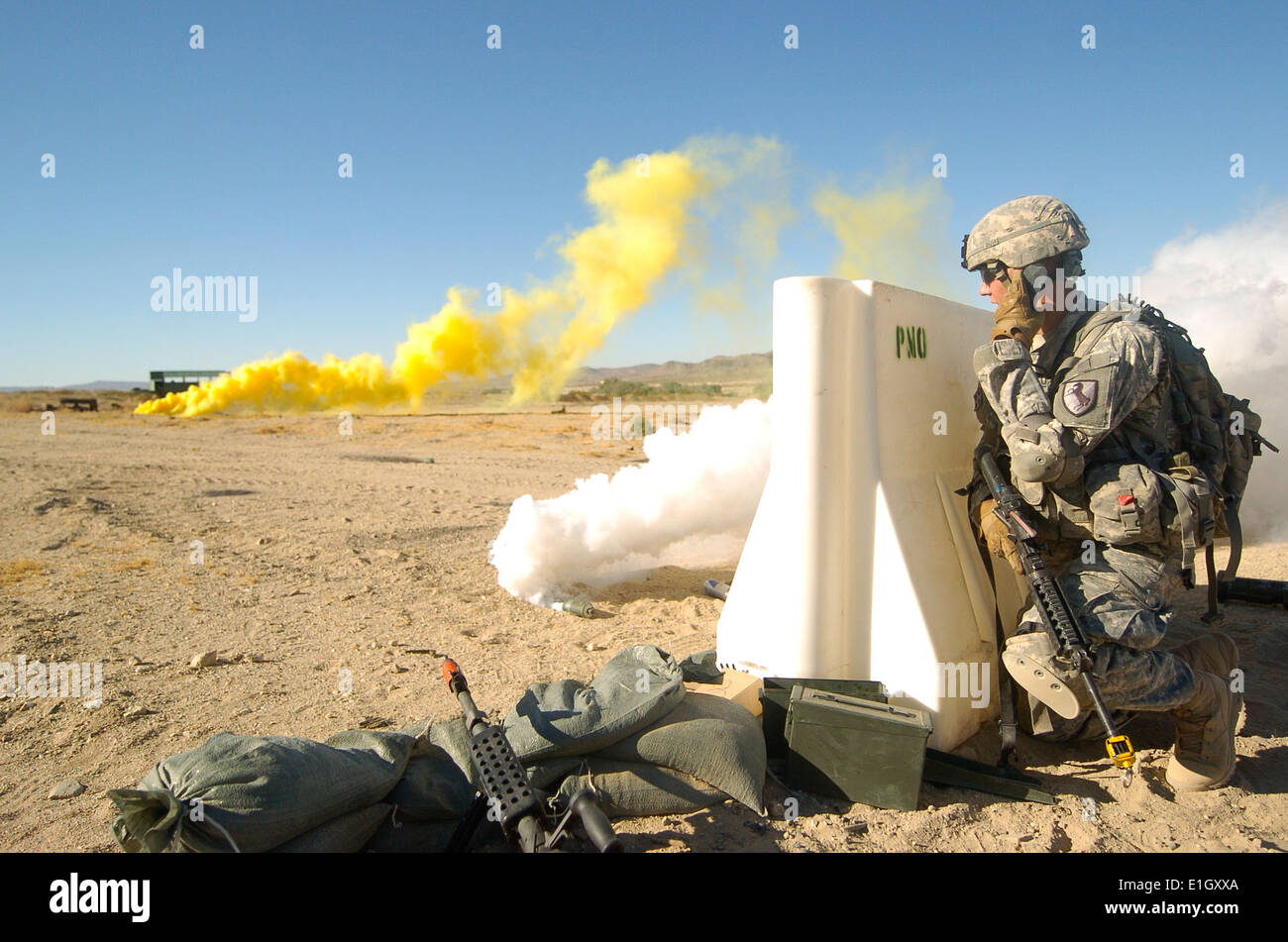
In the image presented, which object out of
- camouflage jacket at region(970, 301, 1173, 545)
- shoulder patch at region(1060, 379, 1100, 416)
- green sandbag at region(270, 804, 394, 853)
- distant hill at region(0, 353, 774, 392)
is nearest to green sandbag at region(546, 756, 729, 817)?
green sandbag at region(270, 804, 394, 853)

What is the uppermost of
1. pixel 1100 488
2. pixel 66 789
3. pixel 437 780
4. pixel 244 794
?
pixel 1100 488

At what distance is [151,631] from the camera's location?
6156mm

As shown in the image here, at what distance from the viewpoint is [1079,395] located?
12.1 ft

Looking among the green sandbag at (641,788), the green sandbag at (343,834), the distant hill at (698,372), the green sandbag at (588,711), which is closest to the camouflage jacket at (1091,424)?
the green sandbag at (588,711)

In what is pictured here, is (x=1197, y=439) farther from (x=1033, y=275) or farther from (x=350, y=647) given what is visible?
(x=350, y=647)

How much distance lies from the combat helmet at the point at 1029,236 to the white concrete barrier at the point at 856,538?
0.46 metres

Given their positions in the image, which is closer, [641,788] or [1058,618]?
[641,788]

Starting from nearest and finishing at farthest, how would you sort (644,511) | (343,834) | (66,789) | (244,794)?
(244,794), (343,834), (66,789), (644,511)

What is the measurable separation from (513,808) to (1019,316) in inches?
127

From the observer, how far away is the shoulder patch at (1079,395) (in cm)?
365

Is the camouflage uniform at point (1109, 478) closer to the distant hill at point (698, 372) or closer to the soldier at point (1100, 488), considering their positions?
the soldier at point (1100, 488)

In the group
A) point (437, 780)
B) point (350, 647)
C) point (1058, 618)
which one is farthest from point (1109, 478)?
point (350, 647)
